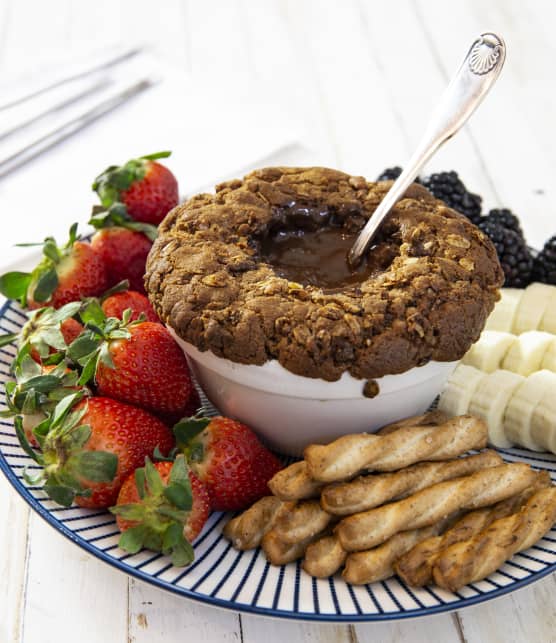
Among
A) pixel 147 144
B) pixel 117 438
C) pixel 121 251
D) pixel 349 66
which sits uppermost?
pixel 147 144

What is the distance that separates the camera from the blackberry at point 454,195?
97.7 inches

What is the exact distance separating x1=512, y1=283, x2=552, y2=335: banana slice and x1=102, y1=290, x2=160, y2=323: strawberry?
0.95 m

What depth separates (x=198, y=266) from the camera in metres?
1.82

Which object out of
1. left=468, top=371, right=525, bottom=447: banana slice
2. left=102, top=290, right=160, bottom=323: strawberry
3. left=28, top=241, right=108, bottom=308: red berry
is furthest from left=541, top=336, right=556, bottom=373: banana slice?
left=28, top=241, right=108, bottom=308: red berry

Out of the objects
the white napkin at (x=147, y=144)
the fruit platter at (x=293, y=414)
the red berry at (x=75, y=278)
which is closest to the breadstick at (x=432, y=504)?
the fruit platter at (x=293, y=414)

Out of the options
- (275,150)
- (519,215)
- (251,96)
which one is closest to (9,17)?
(251,96)

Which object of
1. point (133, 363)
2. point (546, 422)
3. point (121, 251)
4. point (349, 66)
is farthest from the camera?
point (349, 66)

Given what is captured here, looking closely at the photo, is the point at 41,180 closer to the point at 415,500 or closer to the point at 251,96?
the point at 251,96

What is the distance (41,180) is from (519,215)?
170 cm

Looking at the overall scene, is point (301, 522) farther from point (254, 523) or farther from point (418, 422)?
point (418, 422)

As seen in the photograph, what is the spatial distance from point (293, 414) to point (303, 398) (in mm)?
66

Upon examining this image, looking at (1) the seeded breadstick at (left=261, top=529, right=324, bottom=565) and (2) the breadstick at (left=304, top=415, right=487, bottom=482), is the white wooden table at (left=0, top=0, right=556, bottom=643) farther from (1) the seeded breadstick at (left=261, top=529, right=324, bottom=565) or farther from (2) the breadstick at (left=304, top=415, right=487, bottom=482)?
(2) the breadstick at (left=304, top=415, right=487, bottom=482)

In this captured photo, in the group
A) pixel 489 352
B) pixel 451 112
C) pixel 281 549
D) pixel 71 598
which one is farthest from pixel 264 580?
pixel 451 112

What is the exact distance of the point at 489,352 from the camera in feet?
6.95
